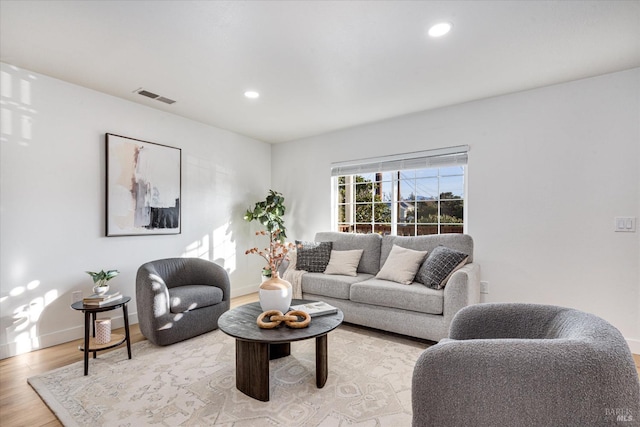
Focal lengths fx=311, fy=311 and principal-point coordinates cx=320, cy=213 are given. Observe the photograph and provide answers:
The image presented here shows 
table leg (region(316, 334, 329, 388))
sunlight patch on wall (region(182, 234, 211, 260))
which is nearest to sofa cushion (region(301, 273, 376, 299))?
table leg (region(316, 334, 329, 388))

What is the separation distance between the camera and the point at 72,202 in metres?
3.03

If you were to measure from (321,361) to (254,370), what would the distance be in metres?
0.45

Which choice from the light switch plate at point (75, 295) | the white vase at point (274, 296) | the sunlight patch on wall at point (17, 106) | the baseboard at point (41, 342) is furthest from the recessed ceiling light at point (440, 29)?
the baseboard at point (41, 342)

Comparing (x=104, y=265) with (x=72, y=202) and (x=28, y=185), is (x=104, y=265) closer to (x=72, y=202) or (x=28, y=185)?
(x=72, y=202)

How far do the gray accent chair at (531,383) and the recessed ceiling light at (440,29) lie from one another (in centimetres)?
191

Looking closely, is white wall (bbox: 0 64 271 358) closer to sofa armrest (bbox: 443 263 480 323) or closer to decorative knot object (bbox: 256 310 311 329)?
decorative knot object (bbox: 256 310 311 329)

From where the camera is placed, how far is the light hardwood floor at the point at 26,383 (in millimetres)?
1805

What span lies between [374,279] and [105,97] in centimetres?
344

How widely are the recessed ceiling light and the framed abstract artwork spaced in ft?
10.3

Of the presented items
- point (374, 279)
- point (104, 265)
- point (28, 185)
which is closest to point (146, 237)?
point (104, 265)

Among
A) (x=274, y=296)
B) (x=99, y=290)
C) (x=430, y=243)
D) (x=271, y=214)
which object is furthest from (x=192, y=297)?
(x=430, y=243)

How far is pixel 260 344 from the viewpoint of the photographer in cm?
199

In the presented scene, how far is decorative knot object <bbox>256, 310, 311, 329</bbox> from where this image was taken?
6.75ft

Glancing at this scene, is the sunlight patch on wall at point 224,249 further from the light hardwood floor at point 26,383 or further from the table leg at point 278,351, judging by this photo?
the table leg at point 278,351
